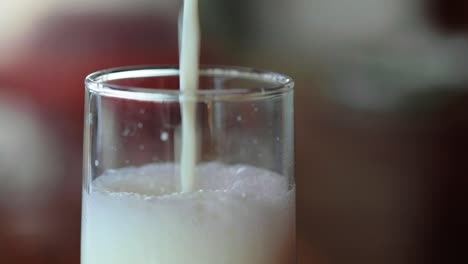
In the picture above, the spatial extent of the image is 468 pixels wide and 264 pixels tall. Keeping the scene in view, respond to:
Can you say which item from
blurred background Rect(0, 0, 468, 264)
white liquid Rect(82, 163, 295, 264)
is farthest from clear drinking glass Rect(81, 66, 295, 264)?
blurred background Rect(0, 0, 468, 264)

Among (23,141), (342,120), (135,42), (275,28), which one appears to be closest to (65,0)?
(135,42)

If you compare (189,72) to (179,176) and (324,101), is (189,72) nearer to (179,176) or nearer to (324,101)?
(179,176)

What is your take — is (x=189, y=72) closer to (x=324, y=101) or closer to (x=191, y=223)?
(x=191, y=223)

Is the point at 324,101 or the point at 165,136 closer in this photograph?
the point at 165,136

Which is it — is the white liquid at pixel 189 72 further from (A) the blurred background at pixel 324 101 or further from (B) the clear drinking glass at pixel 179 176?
(A) the blurred background at pixel 324 101

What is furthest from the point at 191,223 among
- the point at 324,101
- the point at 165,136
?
the point at 324,101

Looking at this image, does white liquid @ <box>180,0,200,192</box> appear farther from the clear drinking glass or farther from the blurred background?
the blurred background

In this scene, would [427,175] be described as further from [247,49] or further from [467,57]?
[247,49]
